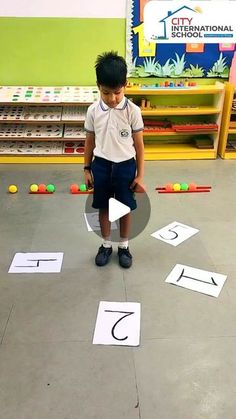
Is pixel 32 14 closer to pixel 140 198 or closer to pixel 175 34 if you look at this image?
pixel 175 34

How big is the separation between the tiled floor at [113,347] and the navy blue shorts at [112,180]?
0.39m

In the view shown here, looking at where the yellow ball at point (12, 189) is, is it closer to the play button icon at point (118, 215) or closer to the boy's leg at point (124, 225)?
the play button icon at point (118, 215)

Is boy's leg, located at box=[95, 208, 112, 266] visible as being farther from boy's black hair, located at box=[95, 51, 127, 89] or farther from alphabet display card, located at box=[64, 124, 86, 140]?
alphabet display card, located at box=[64, 124, 86, 140]

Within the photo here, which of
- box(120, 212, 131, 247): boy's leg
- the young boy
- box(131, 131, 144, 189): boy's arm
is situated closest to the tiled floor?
box(120, 212, 131, 247): boy's leg

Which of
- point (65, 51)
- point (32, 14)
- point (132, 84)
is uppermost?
point (32, 14)

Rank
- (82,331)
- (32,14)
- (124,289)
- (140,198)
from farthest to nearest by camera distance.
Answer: (32,14) → (140,198) → (124,289) → (82,331)

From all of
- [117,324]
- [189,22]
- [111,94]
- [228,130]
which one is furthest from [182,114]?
[117,324]

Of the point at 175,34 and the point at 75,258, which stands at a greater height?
the point at 175,34

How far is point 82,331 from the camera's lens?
1.48 metres

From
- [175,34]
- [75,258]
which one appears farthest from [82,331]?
[175,34]

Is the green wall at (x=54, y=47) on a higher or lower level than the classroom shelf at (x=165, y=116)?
higher

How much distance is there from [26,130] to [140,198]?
141 centimetres

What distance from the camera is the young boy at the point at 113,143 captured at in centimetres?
147

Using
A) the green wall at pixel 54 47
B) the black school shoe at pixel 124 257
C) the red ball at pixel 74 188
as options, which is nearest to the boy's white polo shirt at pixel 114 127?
the black school shoe at pixel 124 257
